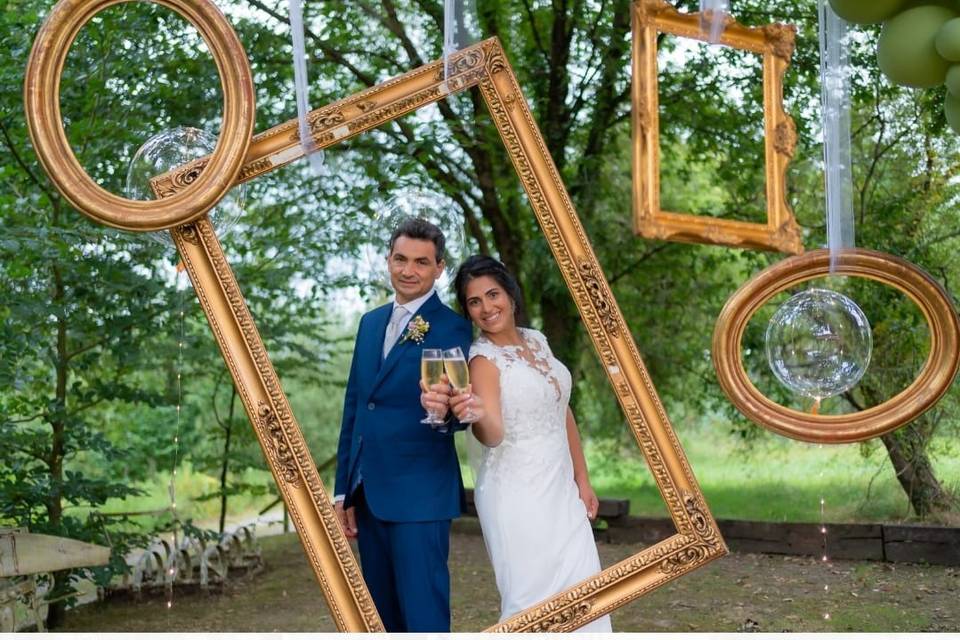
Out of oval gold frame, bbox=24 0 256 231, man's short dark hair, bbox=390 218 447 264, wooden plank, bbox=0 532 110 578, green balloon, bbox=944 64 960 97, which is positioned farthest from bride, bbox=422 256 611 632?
wooden plank, bbox=0 532 110 578

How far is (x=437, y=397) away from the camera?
300 centimetres

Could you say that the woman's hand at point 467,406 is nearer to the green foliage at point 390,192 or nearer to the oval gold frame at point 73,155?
the oval gold frame at point 73,155

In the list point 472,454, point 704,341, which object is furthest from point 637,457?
point 472,454

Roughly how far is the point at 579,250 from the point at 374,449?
82 centimetres

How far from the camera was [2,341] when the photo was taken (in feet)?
17.6

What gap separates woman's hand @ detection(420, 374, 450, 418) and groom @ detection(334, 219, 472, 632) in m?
0.31

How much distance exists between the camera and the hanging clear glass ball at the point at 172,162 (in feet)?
10.7

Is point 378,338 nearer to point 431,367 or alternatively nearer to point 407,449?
point 407,449

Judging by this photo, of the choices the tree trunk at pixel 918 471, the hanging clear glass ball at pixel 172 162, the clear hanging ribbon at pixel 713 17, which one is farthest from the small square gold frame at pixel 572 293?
the tree trunk at pixel 918 471

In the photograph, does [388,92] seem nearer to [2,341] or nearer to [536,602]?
[536,602]

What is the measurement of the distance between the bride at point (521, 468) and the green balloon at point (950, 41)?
1.36 m

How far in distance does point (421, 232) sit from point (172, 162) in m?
0.73

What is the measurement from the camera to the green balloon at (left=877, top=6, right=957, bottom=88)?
8.63ft

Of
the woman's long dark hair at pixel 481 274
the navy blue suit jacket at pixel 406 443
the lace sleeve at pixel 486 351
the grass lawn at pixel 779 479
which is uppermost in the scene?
the woman's long dark hair at pixel 481 274
